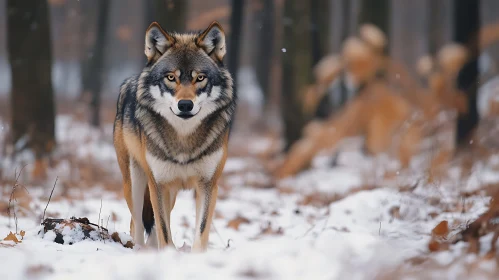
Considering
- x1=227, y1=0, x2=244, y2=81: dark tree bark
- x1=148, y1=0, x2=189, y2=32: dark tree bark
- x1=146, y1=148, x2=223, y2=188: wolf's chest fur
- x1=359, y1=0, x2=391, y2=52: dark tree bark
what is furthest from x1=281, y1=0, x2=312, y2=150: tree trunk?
x1=146, y1=148, x2=223, y2=188: wolf's chest fur

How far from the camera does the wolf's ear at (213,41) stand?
15.6 ft

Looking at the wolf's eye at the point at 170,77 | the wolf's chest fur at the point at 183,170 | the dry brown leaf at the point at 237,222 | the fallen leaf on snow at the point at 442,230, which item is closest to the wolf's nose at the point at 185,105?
the wolf's eye at the point at 170,77

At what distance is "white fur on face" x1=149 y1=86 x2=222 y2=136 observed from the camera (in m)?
4.51

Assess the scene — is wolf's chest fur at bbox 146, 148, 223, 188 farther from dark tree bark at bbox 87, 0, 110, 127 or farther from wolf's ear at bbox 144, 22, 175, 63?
dark tree bark at bbox 87, 0, 110, 127

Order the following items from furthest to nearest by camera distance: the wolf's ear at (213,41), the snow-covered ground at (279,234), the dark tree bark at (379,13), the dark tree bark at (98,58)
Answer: the dark tree bark at (98,58) → the dark tree bark at (379,13) → the wolf's ear at (213,41) → the snow-covered ground at (279,234)

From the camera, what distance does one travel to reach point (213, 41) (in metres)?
4.82

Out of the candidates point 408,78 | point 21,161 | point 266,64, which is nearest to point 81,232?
point 408,78

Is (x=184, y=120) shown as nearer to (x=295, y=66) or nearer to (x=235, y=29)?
(x=235, y=29)

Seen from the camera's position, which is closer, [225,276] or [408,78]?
[408,78]

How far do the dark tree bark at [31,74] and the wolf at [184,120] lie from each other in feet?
20.7

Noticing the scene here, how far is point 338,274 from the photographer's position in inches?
106

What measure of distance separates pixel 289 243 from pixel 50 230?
204 cm

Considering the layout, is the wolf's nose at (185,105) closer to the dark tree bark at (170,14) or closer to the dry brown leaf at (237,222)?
the dry brown leaf at (237,222)

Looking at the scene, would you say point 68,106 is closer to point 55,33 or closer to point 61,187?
point 55,33
